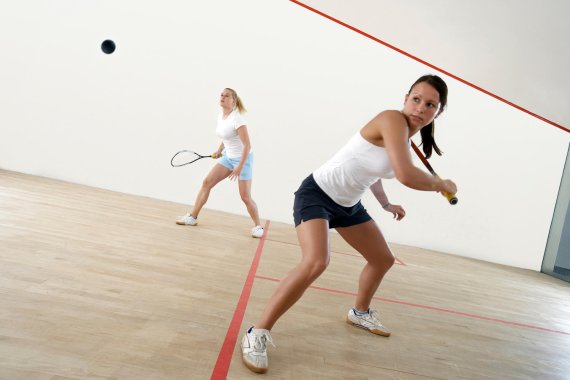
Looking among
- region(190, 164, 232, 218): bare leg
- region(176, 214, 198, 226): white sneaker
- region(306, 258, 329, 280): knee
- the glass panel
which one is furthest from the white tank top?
the glass panel

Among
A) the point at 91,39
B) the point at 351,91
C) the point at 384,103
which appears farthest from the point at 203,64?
the point at 384,103

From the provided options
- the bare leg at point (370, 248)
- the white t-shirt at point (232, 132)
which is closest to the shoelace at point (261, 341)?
the bare leg at point (370, 248)

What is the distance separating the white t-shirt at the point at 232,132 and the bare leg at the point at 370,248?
69.4 inches

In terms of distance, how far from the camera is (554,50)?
2.35m

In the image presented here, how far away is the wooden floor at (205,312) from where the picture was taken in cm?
124

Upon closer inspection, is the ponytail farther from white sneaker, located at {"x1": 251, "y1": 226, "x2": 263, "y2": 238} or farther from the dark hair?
white sneaker, located at {"x1": 251, "y1": 226, "x2": 263, "y2": 238}

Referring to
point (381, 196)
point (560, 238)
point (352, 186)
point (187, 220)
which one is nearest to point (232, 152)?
point (187, 220)

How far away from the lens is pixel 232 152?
3332 millimetres

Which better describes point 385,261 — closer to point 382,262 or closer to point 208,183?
point 382,262

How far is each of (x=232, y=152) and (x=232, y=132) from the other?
5.8 inches

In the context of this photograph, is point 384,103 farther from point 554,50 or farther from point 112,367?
point 112,367

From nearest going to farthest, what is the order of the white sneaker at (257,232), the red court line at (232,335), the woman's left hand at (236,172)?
the red court line at (232,335) < the woman's left hand at (236,172) < the white sneaker at (257,232)

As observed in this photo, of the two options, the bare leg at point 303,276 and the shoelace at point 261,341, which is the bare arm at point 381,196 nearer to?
the bare leg at point 303,276

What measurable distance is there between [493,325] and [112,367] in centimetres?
174
